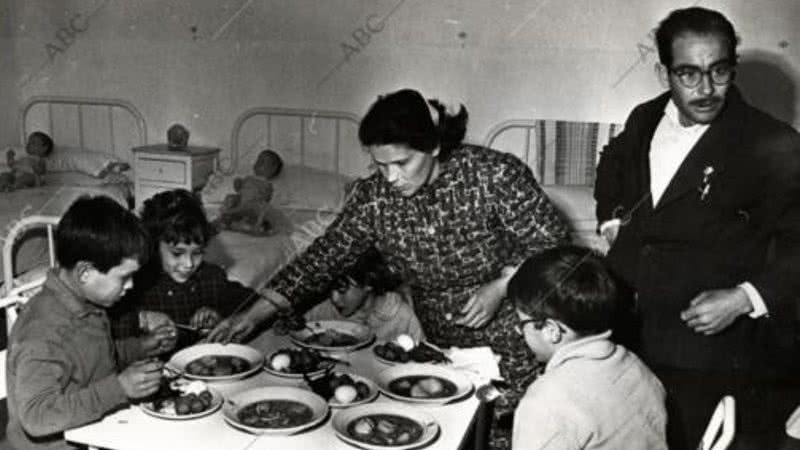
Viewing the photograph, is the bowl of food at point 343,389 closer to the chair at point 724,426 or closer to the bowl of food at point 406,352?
the bowl of food at point 406,352

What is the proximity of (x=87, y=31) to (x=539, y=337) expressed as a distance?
16.2ft

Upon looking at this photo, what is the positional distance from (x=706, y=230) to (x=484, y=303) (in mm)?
681

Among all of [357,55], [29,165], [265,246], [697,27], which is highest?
[697,27]

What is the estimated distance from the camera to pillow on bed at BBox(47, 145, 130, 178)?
5.45 metres

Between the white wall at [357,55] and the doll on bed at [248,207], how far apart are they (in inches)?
36.0

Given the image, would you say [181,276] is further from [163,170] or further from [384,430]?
[163,170]

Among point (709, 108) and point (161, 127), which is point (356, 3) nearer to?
point (161, 127)

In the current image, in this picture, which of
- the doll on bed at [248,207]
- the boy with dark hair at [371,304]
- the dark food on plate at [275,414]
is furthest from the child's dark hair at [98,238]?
the doll on bed at [248,207]

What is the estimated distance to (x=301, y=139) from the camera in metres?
5.52

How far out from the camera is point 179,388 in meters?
2.18

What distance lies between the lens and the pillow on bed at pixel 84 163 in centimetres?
545

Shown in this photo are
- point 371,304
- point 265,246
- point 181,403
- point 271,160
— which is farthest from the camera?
point 271,160

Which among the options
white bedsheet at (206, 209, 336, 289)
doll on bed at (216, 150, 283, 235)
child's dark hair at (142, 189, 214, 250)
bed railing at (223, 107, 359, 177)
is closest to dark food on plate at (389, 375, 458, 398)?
child's dark hair at (142, 189, 214, 250)

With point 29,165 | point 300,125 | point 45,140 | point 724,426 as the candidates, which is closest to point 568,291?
point 724,426
